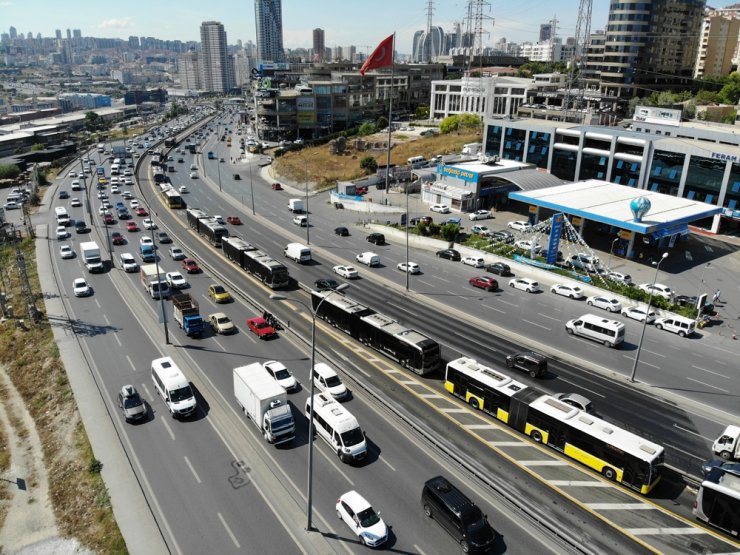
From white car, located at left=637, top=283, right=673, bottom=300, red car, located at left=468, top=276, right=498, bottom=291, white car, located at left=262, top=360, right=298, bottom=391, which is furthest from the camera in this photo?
red car, located at left=468, top=276, right=498, bottom=291

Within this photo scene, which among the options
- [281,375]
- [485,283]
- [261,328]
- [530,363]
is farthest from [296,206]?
[530,363]

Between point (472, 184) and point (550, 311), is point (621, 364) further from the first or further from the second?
point (472, 184)

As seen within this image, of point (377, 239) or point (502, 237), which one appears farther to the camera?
point (377, 239)

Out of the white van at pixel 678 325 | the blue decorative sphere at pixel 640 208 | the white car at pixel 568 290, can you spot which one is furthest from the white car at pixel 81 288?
the blue decorative sphere at pixel 640 208

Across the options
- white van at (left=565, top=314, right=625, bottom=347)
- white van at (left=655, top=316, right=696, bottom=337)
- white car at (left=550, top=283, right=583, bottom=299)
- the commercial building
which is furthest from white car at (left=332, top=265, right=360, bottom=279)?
the commercial building

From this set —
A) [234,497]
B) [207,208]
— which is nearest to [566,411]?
[234,497]

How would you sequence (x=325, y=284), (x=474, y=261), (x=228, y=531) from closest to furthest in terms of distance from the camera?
1. (x=228, y=531)
2. (x=325, y=284)
3. (x=474, y=261)

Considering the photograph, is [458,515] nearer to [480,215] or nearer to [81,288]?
[81,288]

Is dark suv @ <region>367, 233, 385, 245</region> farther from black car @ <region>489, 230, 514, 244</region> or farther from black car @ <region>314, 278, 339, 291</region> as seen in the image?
black car @ <region>314, 278, 339, 291</region>
